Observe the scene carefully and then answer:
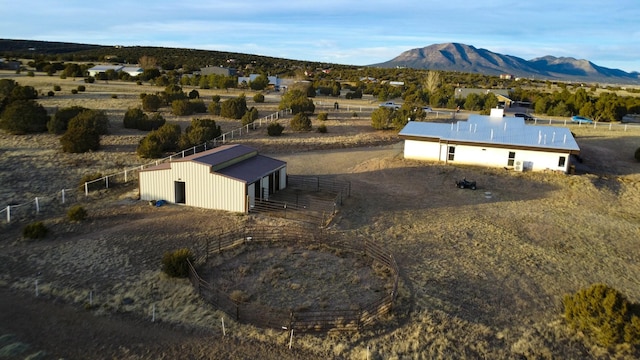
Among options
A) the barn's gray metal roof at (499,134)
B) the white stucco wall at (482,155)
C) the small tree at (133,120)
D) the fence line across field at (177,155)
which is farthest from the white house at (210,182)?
the small tree at (133,120)

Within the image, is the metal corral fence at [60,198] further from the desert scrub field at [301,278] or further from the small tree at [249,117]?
the small tree at [249,117]

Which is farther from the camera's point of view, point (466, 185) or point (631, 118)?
point (631, 118)

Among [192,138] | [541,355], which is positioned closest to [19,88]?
[192,138]

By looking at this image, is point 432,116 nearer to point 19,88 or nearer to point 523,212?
point 523,212

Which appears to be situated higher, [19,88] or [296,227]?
[19,88]

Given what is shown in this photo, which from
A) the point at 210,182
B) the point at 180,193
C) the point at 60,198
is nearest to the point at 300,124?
the point at 180,193

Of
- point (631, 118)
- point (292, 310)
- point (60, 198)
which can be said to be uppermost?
point (631, 118)

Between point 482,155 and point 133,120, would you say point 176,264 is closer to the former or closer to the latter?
point 482,155
